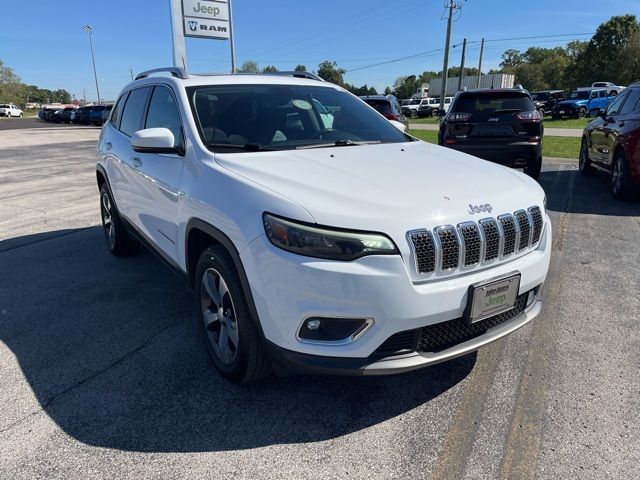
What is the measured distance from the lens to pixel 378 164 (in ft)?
9.89

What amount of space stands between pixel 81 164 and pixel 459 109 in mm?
10744

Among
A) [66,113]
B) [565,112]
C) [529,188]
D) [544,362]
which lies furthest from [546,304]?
[66,113]

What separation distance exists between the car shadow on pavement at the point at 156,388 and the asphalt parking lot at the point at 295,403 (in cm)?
1

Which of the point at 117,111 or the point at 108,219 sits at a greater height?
the point at 117,111

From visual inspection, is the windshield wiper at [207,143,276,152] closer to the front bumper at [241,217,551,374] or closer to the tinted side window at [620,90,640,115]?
the front bumper at [241,217,551,374]

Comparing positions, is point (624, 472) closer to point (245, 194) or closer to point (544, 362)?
point (544, 362)

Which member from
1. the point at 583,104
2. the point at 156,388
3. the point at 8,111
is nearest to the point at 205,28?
the point at 156,388

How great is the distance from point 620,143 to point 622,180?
0.57 m

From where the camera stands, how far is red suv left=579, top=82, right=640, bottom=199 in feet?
23.2

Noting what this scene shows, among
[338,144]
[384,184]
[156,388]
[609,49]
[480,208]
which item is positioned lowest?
[156,388]

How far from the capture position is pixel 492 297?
2.48 metres

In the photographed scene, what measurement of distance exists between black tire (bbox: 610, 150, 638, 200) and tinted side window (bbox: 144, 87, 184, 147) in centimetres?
662

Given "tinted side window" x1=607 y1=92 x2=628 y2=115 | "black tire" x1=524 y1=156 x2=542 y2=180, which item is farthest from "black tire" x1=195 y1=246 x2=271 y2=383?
"tinted side window" x1=607 y1=92 x2=628 y2=115

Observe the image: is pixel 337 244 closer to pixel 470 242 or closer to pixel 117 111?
pixel 470 242
